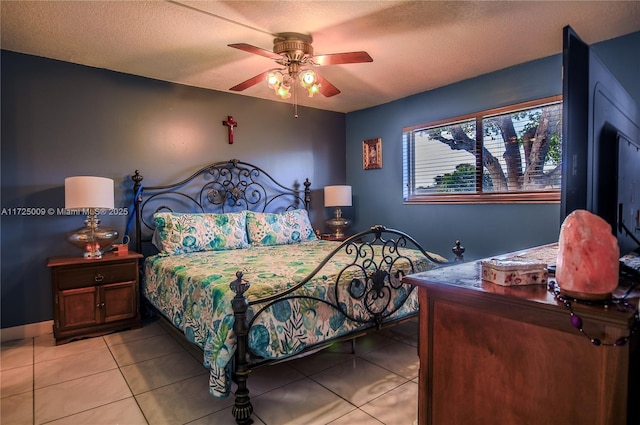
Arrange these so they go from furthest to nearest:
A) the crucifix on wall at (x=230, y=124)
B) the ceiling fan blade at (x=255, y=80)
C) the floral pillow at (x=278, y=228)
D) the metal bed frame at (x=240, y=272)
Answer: the crucifix on wall at (x=230, y=124), the floral pillow at (x=278, y=228), the ceiling fan blade at (x=255, y=80), the metal bed frame at (x=240, y=272)

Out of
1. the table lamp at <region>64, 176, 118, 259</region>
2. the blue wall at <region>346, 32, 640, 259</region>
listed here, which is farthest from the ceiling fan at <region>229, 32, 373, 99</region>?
the blue wall at <region>346, 32, 640, 259</region>

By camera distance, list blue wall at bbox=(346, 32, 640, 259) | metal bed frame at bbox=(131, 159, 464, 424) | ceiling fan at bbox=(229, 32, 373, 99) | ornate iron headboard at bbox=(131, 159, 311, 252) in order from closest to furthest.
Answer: metal bed frame at bbox=(131, 159, 464, 424), ceiling fan at bbox=(229, 32, 373, 99), blue wall at bbox=(346, 32, 640, 259), ornate iron headboard at bbox=(131, 159, 311, 252)

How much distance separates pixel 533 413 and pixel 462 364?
0.66ft

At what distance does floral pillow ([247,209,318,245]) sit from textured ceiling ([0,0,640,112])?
1.50 m

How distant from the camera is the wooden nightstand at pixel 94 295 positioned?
2.90 metres

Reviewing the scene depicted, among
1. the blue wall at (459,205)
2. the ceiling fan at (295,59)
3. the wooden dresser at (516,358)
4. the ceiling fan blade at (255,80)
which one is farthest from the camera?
the blue wall at (459,205)

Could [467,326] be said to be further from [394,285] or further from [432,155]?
[432,155]

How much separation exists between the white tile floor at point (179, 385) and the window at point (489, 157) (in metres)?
1.81

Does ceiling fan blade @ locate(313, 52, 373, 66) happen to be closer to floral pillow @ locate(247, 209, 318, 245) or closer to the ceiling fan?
the ceiling fan

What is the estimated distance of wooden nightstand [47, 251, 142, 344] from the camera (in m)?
2.90

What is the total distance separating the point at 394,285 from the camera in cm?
257

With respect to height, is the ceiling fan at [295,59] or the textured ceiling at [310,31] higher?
the textured ceiling at [310,31]

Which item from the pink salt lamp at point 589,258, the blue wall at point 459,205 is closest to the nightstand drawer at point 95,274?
the blue wall at point 459,205

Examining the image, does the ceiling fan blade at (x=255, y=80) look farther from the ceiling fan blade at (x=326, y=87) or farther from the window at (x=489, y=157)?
the window at (x=489, y=157)
